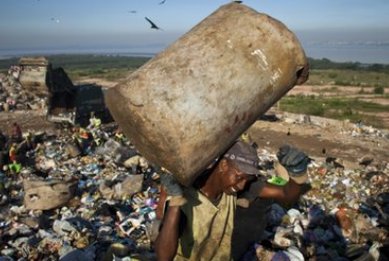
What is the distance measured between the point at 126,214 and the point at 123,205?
391 millimetres

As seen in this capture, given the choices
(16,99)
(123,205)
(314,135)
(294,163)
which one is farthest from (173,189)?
(16,99)

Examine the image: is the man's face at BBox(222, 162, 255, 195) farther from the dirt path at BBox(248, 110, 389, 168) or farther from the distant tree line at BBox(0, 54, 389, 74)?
the distant tree line at BBox(0, 54, 389, 74)

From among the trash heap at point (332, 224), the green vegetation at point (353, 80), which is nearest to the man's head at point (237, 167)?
the trash heap at point (332, 224)

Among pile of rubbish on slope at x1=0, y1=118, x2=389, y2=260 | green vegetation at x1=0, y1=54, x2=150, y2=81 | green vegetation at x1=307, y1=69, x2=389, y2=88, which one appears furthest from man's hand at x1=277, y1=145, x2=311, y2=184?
green vegetation at x1=307, y1=69, x2=389, y2=88

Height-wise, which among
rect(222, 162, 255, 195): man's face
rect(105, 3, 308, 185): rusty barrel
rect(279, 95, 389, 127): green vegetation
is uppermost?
rect(105, 3, 308, 185): rusty barrel

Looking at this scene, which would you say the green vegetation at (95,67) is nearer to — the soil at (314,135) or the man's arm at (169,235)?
the soil at (314,135)

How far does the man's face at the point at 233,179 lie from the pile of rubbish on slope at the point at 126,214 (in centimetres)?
144

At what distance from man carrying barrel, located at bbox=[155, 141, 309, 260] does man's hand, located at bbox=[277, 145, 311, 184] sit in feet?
1.62

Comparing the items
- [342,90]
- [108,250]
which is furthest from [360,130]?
[342,90]

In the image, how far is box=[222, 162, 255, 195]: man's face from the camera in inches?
99.8

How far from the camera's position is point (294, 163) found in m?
3.30

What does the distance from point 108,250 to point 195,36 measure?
332 cm

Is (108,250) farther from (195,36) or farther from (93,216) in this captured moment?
(195,36)

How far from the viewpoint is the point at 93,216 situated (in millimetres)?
6422
